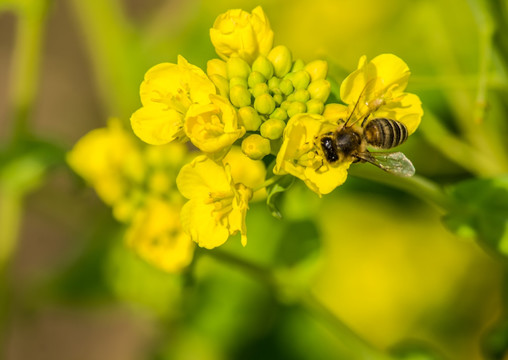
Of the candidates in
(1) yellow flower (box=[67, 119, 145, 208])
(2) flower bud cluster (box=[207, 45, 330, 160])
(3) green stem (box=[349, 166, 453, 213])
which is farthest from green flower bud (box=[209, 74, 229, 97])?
(1) yellow flower (box=[67, 119, 145, 208])

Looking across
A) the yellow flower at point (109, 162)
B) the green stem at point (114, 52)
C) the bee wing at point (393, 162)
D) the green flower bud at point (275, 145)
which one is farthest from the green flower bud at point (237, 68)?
the green stem at point (114, 52)

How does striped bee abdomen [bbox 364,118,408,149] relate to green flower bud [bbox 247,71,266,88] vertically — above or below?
below

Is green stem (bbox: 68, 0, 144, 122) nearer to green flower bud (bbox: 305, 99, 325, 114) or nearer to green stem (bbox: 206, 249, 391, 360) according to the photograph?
green stem (bbox: 206, 249, 391, 360)

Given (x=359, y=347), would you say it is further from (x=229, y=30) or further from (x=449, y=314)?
(x=449, y=314)

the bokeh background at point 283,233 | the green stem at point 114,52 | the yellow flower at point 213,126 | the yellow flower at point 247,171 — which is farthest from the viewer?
the green stem at point 114,52

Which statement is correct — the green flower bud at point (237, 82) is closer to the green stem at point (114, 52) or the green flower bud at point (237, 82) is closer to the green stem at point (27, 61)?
the green stem at point (27, 61)

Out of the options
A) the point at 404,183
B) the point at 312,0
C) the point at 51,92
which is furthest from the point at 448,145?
the point at 51,92

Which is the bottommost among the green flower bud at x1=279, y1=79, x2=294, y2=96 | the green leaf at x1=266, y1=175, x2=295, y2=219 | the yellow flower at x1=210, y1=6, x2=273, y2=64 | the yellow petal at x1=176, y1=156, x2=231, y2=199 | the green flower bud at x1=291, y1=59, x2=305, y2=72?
the green leaf at x1=266, y1=175, x2=295, y2=219
